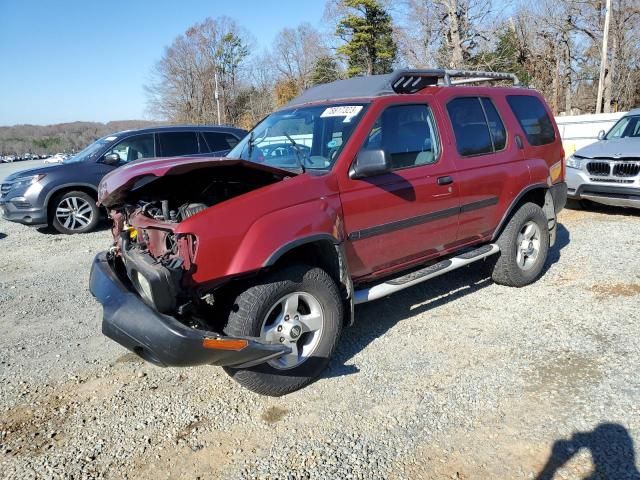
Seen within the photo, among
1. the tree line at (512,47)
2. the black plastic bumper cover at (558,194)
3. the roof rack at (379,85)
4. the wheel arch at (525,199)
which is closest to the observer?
the roof rack at (379,85)

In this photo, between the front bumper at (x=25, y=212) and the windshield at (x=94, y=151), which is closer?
the front bumper at (x=25, y=212)

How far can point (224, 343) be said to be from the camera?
2693mm

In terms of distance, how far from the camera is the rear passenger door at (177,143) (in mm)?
8969

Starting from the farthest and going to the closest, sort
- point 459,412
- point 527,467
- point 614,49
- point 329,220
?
point 614,49 < point 329,220 < point 459,412 < point 527,467

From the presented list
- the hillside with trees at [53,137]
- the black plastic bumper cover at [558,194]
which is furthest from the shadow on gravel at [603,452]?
the hillside with trees at [53,137]

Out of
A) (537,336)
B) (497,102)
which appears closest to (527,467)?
(537,336)

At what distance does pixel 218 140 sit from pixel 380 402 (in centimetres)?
733

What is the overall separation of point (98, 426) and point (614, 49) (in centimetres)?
3532

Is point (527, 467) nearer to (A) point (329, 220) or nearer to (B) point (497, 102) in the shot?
(A) point (329, 220)

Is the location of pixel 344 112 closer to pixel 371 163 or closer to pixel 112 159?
pixel 371 163

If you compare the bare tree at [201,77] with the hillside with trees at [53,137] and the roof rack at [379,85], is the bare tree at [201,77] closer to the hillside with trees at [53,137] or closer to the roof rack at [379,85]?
the hillside with trees at [53,137]

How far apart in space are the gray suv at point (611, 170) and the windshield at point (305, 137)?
6063mm

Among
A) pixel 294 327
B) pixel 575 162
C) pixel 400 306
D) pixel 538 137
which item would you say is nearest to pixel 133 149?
pixel 400 306

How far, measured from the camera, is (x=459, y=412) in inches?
120
